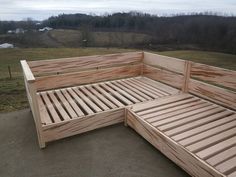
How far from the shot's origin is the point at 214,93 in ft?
12.4

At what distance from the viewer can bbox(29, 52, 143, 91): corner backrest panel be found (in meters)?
4.35

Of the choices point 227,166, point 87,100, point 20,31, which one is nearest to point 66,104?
point 87,100

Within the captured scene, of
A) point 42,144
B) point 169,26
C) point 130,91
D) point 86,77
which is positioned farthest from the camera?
point 169,26

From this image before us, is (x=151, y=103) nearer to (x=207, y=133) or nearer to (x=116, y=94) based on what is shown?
(x=116, y=94)

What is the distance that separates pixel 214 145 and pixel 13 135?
2852 mm

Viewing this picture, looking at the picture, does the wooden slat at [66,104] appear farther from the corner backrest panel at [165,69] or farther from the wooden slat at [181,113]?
the corner backrest panel at [165,69]

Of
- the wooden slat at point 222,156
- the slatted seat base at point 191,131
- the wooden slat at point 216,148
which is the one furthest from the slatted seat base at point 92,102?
the wooden slat at point 222,156

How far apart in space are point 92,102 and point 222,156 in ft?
7.35

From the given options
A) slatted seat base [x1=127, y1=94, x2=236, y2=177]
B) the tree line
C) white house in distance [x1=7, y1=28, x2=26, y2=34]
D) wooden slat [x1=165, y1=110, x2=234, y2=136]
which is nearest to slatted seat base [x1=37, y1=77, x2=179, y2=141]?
slatted seat base [x1=127, y1=94, x2=236, y2=177]

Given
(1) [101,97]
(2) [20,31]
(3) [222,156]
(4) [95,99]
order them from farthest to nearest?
(2) [20,31] → (1) [101,97] → (4) [95,99] → (3) [222,156]

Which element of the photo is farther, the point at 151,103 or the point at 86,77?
the point at 86,77

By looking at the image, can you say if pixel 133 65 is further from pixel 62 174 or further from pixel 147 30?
pixel 147 30

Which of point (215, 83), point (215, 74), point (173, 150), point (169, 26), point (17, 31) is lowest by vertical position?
point (173, 150)

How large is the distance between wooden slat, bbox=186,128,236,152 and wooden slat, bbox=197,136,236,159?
60mm
